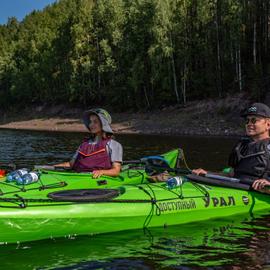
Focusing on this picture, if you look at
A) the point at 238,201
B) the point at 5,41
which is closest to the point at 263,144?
the point at 238,201

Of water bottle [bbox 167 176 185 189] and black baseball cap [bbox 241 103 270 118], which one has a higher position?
black baseball cap [bbox 241 103 270 118]

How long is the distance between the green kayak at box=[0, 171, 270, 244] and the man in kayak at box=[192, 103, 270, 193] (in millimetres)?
416

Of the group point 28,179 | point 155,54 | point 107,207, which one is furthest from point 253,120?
point 155,54

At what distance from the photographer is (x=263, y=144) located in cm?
886

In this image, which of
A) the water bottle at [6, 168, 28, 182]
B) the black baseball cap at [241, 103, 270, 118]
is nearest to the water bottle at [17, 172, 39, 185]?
the water bottle at [6, 168, 28, 182]

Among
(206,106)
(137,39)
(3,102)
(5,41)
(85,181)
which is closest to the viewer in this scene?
(85,181)

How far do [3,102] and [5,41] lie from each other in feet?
83.9

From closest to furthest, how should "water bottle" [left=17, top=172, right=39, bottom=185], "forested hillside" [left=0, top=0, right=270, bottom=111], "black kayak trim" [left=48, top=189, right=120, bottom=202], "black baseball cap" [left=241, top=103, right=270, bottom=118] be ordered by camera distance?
"black kayak trim" [left=48, top=189, right=120, bottom=202], "water bottle" [left=17, top=172, right=39, bottom=185], "black baseball cap" [left=241, top=103, right=270, bottom=118], "forested hillside" [left=0, top=0, right=270, bottom=111]

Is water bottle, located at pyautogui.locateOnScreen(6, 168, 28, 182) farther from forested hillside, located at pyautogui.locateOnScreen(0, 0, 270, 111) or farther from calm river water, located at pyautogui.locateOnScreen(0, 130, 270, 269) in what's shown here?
forested hillside, located at pyautogui.locateOnScreen(0, 0, 270, 111)

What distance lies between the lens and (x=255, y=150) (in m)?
8.92

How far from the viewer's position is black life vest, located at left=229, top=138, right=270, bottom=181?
888 cm

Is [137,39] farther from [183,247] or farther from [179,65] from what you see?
[183,247]

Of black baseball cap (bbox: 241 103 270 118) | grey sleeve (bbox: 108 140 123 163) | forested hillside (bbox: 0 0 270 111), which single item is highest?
forested hillside (bbox: 0 0 270 111)

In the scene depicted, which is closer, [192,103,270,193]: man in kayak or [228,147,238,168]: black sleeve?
[192,103,270,193]: man in kayak
